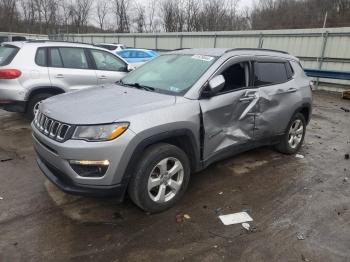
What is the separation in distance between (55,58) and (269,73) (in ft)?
14.1

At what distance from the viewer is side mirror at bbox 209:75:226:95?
3614mm

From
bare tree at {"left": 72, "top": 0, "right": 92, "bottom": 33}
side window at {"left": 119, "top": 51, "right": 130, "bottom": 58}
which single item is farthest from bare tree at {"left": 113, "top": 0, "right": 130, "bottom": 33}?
side window at {"left": 119, "top": 51, "right": 130, "bottom": 58}

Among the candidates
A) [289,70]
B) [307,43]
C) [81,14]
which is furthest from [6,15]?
[289,70]

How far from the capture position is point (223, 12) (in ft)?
123

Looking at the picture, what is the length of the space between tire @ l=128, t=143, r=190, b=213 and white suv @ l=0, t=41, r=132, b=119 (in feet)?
11.4

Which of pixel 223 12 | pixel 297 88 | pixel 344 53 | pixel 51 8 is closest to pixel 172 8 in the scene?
pixel 223 12

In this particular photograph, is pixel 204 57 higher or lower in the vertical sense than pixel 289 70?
higher

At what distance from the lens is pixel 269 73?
4754mm

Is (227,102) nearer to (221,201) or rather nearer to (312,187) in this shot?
(221,201)

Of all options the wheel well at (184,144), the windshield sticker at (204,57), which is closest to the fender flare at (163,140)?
the wheel well at (184,144)

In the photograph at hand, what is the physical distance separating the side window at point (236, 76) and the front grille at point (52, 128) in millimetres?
1945

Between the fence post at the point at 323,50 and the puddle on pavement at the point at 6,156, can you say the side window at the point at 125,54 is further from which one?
the puddle on pavement at the point at 6,156

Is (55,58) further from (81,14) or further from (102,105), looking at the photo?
(81,14)

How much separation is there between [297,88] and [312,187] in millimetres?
1723
